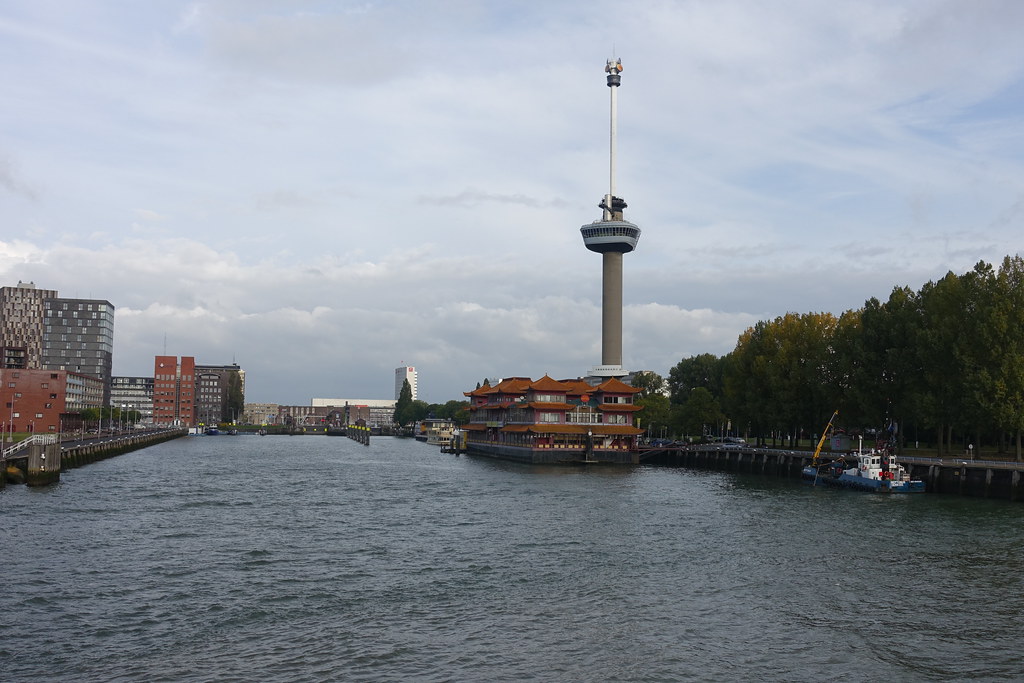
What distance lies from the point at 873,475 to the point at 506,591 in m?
55.3

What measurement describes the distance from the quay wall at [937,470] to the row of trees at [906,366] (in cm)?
556

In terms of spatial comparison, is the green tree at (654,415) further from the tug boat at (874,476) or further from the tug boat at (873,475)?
the tug boat at (874,476)

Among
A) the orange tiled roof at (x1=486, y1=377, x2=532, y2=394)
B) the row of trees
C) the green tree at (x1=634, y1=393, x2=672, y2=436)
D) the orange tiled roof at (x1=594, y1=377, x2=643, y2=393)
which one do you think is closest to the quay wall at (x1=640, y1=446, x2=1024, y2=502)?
the row of trees

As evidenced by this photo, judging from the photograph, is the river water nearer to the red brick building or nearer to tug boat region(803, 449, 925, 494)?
tug boat region(803, 449, 925, 494)

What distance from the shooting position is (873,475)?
79.1m

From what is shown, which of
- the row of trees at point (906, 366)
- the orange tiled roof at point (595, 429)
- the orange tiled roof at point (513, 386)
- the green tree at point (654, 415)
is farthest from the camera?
the green tree at point (654, 415)

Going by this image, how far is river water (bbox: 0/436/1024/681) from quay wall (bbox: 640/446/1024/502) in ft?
12.1

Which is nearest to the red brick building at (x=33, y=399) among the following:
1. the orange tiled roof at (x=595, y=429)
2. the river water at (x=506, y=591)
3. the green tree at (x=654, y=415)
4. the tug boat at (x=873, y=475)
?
the orange tiled roof at (x=595, y=429)

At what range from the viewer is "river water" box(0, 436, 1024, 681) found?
26.2 meters

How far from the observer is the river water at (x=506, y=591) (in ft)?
86.0

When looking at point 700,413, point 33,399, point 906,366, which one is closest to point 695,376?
point 700,413

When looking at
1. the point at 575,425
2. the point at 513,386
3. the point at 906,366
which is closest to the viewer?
the point at 906,366

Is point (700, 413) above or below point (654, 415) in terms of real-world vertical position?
above

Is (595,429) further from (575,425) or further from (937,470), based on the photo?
(937,470)
